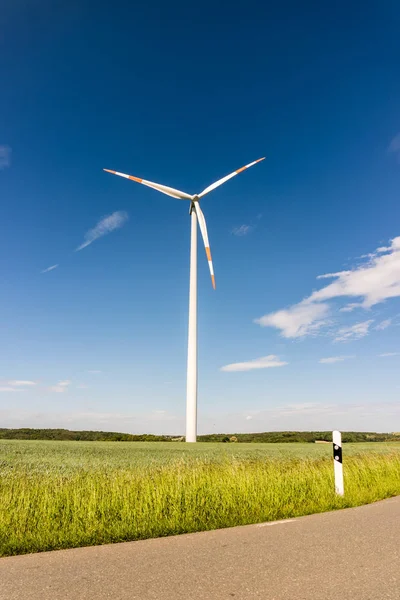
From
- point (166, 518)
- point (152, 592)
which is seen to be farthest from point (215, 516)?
point (152, 592)

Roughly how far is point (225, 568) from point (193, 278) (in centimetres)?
2960

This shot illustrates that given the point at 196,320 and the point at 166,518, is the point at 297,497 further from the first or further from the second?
the point at 196,320

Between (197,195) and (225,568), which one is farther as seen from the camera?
(197,195)

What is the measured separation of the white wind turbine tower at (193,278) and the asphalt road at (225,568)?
82.8ft

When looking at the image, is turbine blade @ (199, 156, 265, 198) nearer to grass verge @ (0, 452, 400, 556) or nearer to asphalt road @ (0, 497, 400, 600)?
grass verge @ (0, 452, 400, 556)

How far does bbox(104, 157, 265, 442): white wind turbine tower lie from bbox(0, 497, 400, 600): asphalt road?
25.2 m

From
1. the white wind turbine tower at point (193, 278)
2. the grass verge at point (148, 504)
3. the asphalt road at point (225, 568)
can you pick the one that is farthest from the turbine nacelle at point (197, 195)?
the asphalt road at point (225, 568)

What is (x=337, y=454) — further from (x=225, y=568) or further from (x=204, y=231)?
(x=204, y=231)

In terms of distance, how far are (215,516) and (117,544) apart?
85.8 inches

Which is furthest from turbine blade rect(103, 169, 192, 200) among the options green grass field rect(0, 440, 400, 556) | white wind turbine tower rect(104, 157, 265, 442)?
green grass field rect(0, 440, 400, 556)

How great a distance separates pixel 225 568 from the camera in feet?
14.5

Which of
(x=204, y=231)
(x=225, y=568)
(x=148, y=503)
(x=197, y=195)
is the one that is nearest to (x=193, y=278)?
(x=204, y=231)

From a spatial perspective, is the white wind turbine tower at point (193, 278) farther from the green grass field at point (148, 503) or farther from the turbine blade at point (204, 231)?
the green grass field at point (148, 503)

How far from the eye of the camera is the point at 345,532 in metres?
5.98
